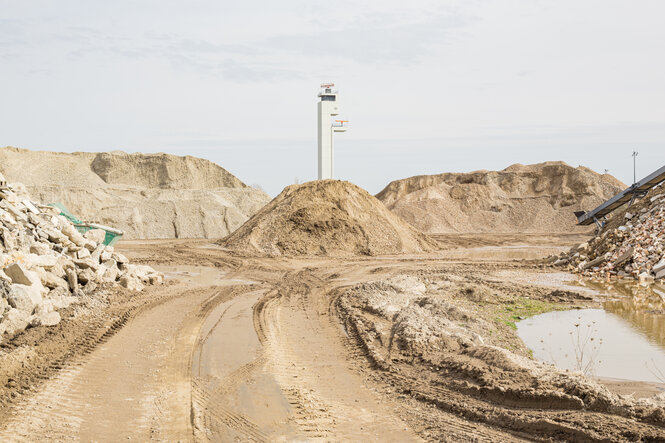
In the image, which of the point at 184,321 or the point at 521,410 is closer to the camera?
the point at 521,410

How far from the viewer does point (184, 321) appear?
460 inches

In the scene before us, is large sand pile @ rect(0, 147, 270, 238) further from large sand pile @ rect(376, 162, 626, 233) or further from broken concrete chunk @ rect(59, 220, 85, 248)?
broken concrete chunk @ rect(59, 220, 85, 248)

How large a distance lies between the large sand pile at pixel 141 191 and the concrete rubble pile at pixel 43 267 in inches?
951

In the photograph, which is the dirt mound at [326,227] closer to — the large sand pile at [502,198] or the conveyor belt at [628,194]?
the conveyor belt at [628,194]

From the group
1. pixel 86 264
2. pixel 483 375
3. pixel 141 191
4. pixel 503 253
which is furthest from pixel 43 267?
pixel 141 191

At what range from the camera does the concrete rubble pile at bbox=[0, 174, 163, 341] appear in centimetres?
1054

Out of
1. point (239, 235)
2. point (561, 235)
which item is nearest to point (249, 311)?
point (239, 235)

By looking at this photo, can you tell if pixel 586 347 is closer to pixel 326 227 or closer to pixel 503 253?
pixel 326 227

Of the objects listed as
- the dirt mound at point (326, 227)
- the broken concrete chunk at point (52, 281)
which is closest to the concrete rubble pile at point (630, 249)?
the dirt mound at point (326, 227)

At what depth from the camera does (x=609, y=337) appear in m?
11.2

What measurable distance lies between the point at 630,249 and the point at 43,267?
18815 millimetres

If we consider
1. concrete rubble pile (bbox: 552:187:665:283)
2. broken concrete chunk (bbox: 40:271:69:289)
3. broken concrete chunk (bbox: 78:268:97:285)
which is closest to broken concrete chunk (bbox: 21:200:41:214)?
broken concrete chunk (bbox: 78:268:97:285)

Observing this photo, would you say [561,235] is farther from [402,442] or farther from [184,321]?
[402,442]

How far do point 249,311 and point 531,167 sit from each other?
193ft
